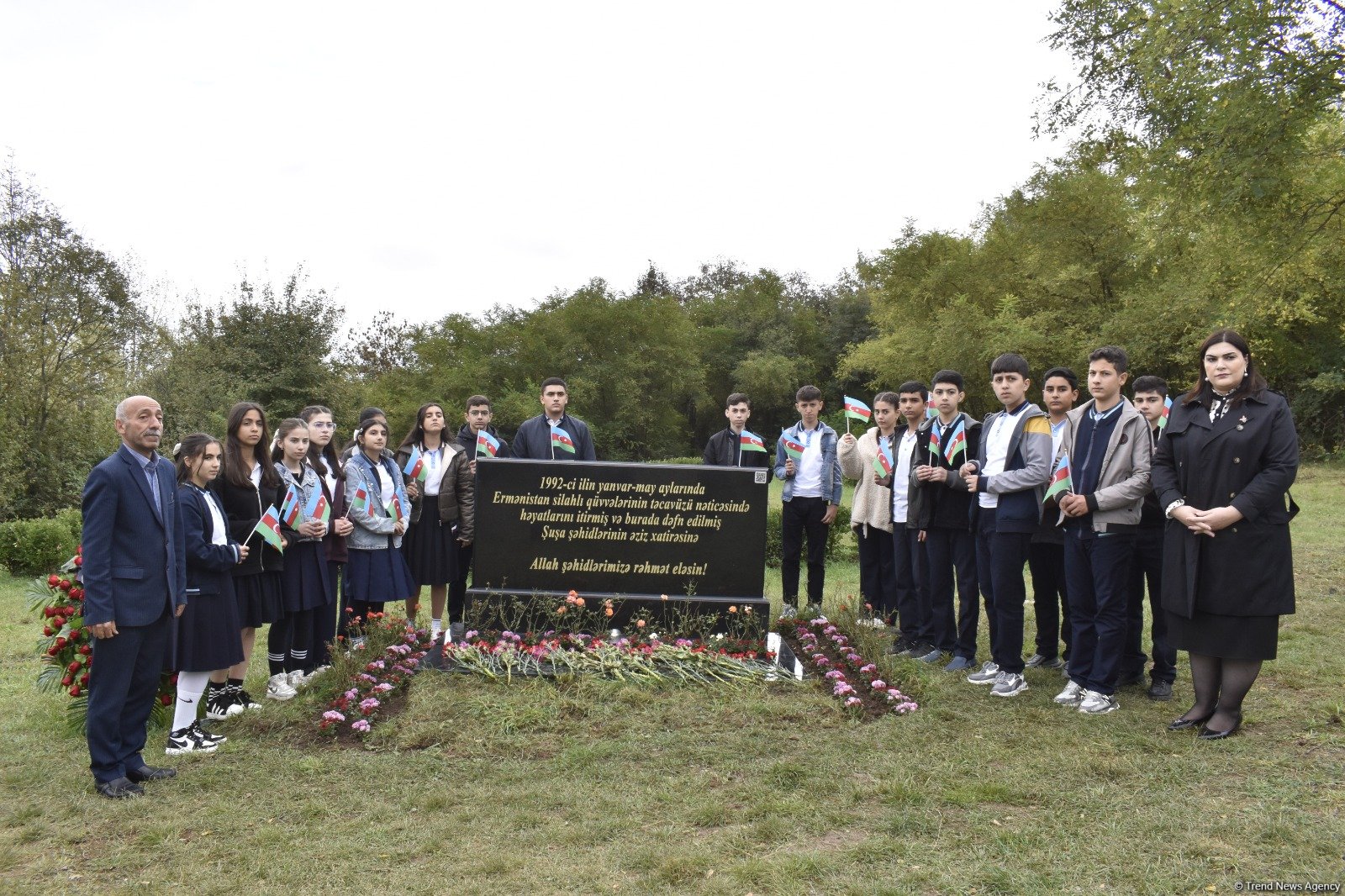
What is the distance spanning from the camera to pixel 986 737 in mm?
4891

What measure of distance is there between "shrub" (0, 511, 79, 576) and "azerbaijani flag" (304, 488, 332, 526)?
8.63 meters

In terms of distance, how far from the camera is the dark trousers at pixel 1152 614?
5648 millimetres

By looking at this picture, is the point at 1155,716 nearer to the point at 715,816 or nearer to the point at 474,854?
the point at 715,816

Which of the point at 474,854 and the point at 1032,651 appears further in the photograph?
the point at 1032,651

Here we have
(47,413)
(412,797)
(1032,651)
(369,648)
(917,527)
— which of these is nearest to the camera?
(412,797)

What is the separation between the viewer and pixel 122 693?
4.35m

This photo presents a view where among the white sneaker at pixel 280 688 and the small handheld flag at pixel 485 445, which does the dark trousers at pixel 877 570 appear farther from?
the white sneaker at pixel 280 688

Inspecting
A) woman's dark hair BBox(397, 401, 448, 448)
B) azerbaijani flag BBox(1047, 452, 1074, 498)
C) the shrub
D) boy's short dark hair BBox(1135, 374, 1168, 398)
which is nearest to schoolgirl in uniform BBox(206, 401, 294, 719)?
woman's dark hair BBox(397, 401, 448, 448)

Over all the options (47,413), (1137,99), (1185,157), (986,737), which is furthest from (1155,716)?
(47,413)

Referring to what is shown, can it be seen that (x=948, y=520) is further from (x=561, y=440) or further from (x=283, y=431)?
(x=283, y=431)

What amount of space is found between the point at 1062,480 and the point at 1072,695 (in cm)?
128

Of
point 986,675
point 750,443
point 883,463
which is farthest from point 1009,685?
point 750,443

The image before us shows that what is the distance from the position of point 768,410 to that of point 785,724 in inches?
1412

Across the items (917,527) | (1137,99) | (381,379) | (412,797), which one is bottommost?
(412,797)
